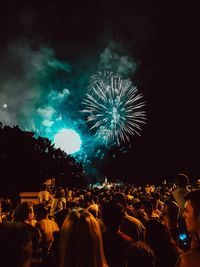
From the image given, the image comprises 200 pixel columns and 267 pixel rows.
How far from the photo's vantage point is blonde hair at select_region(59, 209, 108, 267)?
8.59 feet

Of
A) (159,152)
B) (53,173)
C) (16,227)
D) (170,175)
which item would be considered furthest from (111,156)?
(16,227)

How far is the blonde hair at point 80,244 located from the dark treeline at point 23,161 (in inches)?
505

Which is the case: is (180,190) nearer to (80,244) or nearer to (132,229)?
(132,229)

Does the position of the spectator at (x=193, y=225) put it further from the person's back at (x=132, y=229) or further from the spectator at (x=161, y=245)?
the person's back at (x=132, y=229)

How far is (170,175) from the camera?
42.0 meters

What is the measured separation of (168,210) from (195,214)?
3.00 m

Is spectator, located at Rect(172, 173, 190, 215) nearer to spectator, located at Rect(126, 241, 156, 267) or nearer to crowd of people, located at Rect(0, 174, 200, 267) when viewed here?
crowd of people, located at Rect(0, 174, 200, 267)

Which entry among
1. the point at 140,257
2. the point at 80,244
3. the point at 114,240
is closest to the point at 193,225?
the point at 140,257

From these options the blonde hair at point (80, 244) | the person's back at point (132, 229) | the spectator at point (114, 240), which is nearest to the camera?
the blonde hair at point (80, 244)

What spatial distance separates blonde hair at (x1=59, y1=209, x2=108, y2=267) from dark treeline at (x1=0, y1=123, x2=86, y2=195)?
12832mm

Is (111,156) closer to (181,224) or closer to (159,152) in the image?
(159,152)

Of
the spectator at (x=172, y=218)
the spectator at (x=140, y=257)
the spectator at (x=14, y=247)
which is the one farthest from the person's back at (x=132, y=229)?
the spectator at (x=14, y=247)

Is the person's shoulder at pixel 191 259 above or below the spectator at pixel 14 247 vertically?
below

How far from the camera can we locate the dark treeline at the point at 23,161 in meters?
15.2
